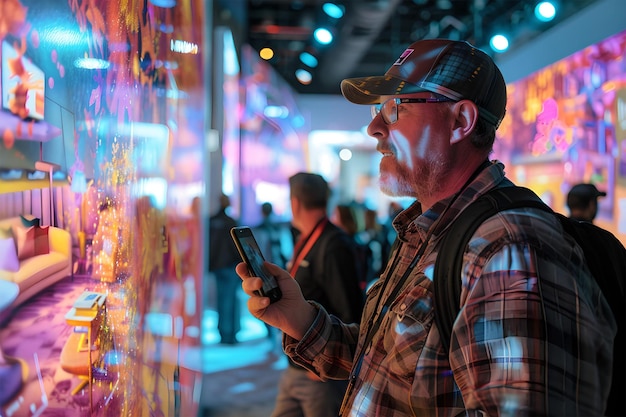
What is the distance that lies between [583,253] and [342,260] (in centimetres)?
193

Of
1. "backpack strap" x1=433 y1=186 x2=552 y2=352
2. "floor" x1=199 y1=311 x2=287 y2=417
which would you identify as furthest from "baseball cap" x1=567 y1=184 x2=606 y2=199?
"backpack strap" x1=433 y1=186 x2=552 y2=352

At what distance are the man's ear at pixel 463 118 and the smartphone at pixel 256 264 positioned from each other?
54 centimetres

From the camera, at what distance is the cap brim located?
136 centimetres

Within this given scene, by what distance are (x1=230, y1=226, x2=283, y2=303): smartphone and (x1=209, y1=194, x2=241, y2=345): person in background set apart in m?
4.79

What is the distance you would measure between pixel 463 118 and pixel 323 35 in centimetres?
868

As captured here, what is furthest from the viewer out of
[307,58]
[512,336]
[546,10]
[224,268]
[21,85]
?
[307,58]

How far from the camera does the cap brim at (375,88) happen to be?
1.36m

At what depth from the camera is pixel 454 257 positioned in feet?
3.51

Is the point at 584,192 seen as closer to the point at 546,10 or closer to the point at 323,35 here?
the point at 546,10

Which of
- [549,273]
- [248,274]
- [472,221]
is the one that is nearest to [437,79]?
[472,221]

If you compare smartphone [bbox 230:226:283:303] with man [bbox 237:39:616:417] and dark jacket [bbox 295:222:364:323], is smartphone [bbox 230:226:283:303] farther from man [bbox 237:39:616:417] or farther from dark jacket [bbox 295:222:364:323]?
dark jacket [bbox 295:222:364:323]

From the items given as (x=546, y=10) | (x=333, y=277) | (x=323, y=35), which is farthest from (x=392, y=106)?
(x=323, y=35)

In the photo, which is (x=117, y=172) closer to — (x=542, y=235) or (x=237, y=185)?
(x=542, y=235)

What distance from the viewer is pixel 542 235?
101cm
